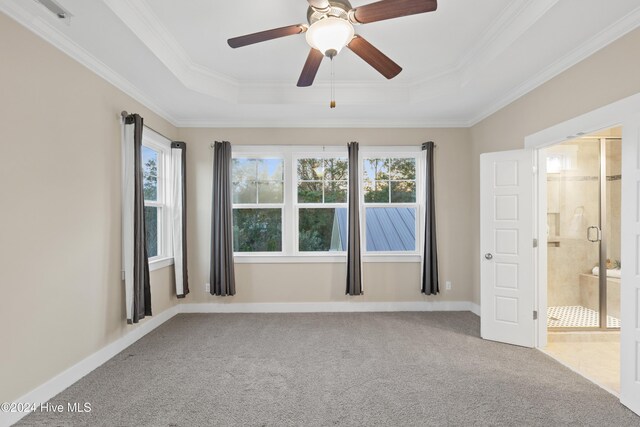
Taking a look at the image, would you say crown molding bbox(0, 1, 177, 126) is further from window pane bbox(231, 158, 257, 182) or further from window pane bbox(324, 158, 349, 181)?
window pane bbox(324, 158, 349, 181)

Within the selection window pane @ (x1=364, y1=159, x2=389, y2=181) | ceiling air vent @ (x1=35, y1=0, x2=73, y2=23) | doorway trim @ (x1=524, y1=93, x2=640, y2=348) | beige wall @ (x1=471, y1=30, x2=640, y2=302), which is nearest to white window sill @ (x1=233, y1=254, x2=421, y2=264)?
window pane @ (x1=364, y1=159, x2=389, y2=181)

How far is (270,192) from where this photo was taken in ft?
15.0

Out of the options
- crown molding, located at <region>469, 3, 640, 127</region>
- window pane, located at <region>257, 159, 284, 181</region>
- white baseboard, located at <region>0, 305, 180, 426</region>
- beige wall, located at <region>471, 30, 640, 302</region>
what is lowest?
white baseboard, located at <region>0, 305, 180, 426</region>

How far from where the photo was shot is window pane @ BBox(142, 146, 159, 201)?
3.78m

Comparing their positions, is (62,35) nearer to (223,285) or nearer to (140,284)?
(140,284)

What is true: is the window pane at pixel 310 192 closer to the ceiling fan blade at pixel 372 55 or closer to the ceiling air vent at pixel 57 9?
the ceiling fan blade at pixel 372 55

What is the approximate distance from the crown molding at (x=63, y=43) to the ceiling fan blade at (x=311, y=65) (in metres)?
1.72

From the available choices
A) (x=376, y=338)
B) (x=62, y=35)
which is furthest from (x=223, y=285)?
(x=62, y=35)

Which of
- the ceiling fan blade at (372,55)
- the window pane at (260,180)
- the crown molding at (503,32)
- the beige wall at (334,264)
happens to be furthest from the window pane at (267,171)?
the crown molding at (503,32)

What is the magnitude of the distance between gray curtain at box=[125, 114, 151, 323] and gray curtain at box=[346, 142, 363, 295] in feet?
7.72

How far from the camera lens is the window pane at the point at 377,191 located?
179 inches

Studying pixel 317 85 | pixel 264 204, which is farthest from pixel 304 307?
pixel 317 85

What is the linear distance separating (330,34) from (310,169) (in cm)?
267

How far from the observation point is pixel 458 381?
259 cm
